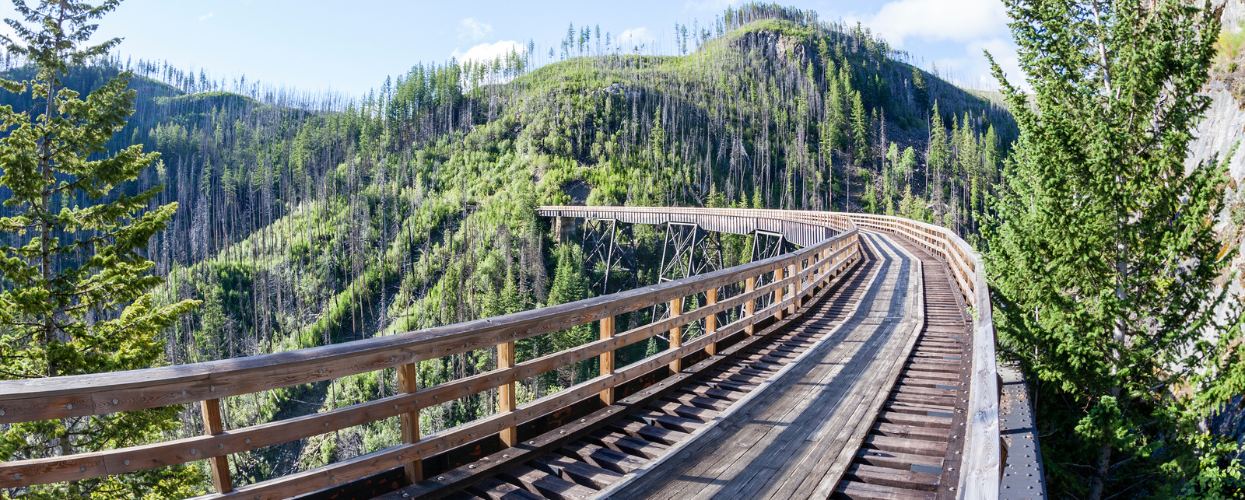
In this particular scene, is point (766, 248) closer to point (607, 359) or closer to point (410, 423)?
point (607, 359)

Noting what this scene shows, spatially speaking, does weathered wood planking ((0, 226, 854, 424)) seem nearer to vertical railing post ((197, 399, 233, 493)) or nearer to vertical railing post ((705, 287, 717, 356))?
vertical railing post ((197, 399, 233, 493))

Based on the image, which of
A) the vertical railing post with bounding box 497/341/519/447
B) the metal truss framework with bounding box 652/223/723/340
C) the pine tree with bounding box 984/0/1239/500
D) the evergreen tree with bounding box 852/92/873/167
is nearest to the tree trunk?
the pine tree with bounding box 984/0/1239/500

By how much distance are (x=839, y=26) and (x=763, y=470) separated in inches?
8153

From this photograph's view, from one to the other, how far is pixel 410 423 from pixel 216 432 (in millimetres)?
985

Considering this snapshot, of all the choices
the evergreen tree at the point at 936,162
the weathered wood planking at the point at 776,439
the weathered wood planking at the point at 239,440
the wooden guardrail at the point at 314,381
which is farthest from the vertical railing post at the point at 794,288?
the evergreen tree at the point at 936,162

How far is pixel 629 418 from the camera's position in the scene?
488 centimetres

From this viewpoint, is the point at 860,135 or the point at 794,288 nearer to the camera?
the point at 794,288

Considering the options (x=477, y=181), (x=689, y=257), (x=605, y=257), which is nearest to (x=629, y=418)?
(x=689, y=257)

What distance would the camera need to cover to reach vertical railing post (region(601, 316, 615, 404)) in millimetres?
4754

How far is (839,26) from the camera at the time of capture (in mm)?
184875

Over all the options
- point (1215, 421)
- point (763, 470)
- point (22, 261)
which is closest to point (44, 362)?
point (22, 261)

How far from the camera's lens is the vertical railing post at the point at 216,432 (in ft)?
8.57

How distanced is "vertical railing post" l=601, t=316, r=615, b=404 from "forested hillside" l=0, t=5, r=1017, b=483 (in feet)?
139

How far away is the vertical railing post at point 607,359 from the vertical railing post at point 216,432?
8.63ft
